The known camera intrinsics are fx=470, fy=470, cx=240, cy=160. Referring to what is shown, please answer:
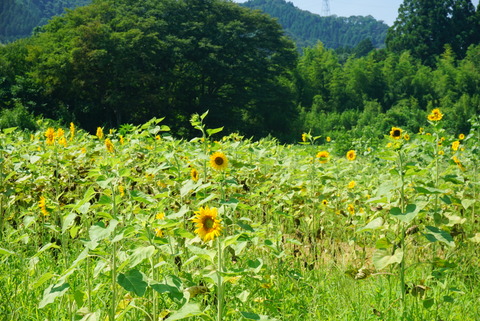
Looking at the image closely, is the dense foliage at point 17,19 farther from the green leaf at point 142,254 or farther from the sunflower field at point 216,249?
the green leaf at point 142,254

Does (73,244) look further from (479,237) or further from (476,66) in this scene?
(476,66)

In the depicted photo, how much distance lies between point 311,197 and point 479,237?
1.06 m

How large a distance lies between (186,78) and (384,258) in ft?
81.4

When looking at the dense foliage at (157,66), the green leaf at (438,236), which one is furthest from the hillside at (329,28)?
the green leaf at (438,236)

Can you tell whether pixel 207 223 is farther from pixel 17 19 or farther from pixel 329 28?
pixel 329 28

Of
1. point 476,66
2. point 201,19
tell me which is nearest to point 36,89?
point 201,19

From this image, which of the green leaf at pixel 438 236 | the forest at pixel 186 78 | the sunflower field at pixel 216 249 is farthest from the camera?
the forest at pixel 186 78

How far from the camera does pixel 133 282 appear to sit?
1.18 m

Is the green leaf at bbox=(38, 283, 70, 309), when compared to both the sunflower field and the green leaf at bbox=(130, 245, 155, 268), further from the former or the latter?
the green leaf at bbox=(130, 245, 155, 268)

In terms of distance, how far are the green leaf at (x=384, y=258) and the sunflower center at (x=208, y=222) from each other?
0.66 m

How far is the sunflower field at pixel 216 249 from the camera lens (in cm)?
141

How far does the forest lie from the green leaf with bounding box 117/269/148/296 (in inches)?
687

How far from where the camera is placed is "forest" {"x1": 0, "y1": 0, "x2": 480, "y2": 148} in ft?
73.7

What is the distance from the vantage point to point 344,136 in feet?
41.5
